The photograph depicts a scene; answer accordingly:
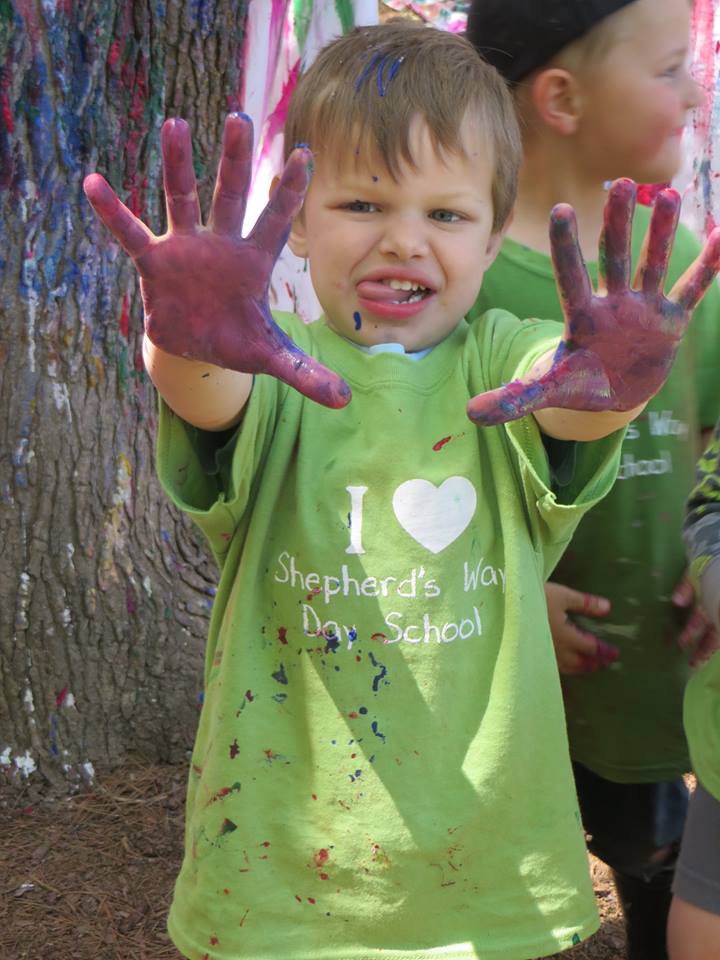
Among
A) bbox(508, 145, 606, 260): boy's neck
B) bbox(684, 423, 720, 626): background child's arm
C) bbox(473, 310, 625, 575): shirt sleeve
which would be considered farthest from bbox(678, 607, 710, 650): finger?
bbox(508, 145, 606, 260): boy's neck

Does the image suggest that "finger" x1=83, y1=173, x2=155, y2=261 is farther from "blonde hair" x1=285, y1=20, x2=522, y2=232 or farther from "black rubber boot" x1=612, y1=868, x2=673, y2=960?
"black rubber boot" x1=612, y1=868, x2=673, y2=960

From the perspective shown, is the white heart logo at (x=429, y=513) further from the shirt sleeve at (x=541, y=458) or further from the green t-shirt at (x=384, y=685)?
the shirt sleeve at (x=541, y=458)

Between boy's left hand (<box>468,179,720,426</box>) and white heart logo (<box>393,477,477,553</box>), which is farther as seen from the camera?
white heart logo (<box>393,477,477,553</box>)

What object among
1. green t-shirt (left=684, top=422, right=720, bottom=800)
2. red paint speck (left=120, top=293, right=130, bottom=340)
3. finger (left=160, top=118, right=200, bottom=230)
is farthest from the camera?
red paint speck (left=120, top=293, right=130, bottom=340)

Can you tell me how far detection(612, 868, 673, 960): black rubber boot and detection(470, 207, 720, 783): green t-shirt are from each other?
0.28m

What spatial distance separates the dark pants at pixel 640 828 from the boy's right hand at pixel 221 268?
1159mm

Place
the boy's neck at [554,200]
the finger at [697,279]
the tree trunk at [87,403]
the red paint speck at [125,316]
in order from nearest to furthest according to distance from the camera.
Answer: the finger at [697,279] → the boy's neck at [554,200] → the tree trunk at [87,403] → the red paint speck at [125,316]

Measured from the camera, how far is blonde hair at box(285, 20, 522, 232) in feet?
5.27

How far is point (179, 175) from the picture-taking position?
4.42 ft

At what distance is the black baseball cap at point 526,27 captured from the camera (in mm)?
2000

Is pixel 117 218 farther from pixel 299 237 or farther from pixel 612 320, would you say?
pixel 612 320

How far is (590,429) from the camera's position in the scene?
61.0 inches

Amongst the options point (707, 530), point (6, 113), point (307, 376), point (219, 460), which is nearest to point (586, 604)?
point (707, 530)

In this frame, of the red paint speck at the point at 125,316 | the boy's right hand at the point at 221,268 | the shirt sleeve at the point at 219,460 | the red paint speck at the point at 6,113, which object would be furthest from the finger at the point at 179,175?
the red paint speck at the point at 125,316
